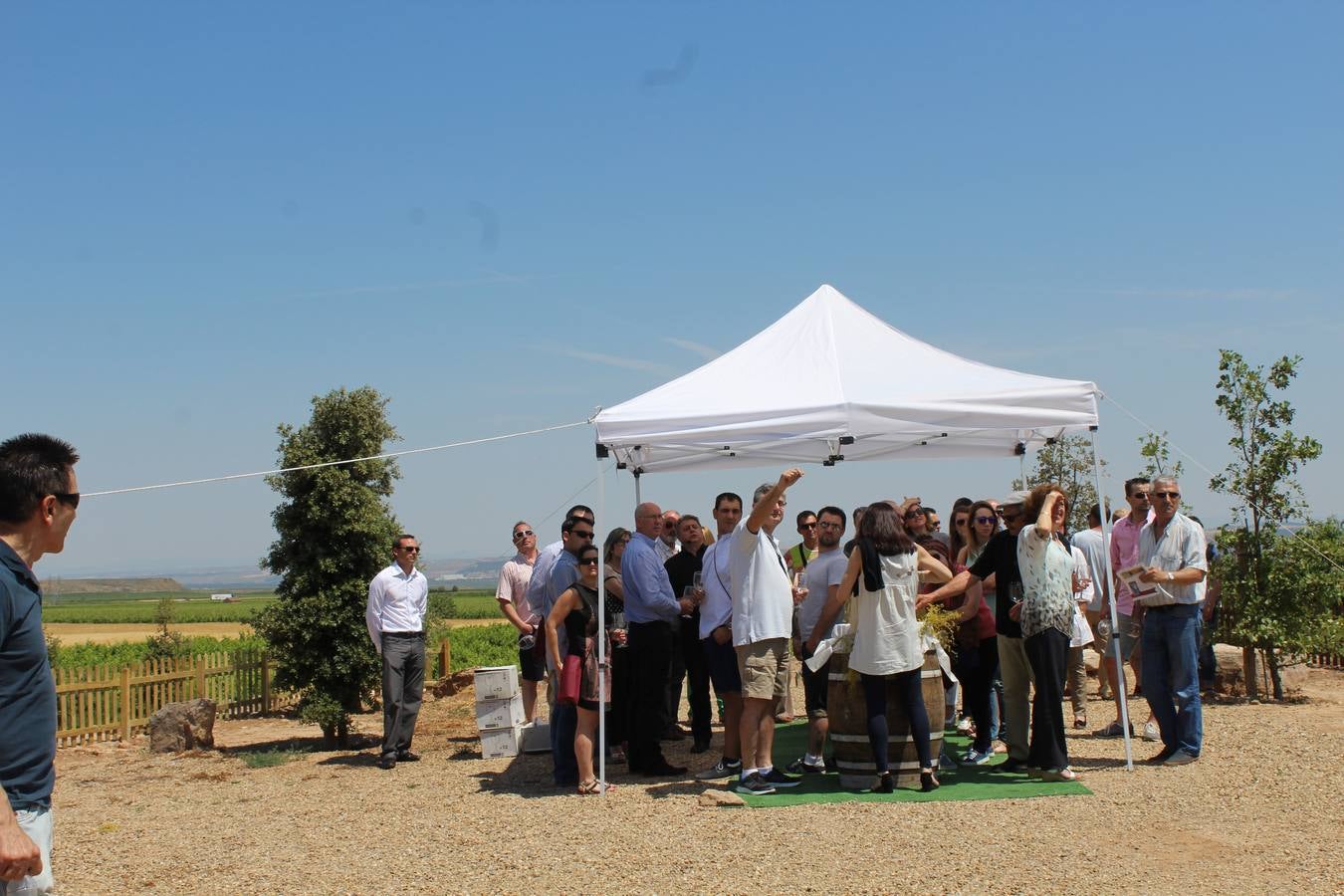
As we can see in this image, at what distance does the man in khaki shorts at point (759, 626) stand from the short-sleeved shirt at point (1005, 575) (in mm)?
1396

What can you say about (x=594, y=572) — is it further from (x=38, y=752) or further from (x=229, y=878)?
(x=38, y=752)

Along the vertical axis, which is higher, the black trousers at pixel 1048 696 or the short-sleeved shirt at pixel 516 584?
the short-sleeved shirt at pixel 516 584

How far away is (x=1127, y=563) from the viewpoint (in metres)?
9.09

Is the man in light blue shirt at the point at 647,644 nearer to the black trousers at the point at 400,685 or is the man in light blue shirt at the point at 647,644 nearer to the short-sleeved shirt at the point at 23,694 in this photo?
the black trousers at the point at 400,685

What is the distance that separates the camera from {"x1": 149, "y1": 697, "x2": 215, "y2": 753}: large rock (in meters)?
11.5

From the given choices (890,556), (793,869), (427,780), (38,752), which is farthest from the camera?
(427,780)

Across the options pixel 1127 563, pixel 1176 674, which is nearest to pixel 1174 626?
pixel 1176 674

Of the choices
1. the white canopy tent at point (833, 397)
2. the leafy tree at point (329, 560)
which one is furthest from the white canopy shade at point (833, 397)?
the leafy tree at point (329, 560)

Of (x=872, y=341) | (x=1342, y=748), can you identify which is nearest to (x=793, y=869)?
(x=872, y=341)

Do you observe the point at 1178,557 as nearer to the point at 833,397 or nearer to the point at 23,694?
the point at 833,397

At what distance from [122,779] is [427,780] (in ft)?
10.5

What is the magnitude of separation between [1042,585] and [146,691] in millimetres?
11002

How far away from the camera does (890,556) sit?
6770 mm

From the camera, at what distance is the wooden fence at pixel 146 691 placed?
41.6 ft
